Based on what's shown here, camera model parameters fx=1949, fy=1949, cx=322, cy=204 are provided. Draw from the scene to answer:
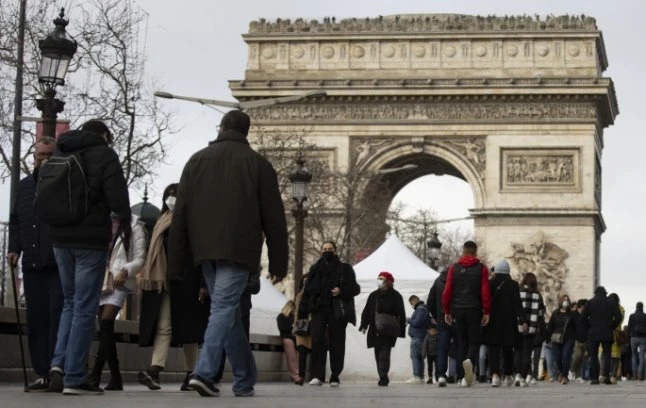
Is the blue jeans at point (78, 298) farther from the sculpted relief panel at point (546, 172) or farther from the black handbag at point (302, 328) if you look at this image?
the sculpted relief panel at point (546, 172)

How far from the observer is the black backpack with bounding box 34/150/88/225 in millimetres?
13992

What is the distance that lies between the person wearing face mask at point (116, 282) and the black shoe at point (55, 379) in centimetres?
105

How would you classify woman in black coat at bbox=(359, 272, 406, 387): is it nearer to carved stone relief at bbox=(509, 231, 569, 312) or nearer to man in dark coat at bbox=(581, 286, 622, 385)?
man in dark coat at bbox=(581, 286, 622, 385)

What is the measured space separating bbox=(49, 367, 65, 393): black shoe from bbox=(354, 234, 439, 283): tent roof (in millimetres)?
21351

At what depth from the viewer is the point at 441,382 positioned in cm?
2302

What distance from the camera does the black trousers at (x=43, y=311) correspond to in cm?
1509

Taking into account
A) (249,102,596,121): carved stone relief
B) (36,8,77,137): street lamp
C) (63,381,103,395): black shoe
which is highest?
(249,102,596,121): carved stone relief

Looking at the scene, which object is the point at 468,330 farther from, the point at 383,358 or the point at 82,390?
the point at 82,390

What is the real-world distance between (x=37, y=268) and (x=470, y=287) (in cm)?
747

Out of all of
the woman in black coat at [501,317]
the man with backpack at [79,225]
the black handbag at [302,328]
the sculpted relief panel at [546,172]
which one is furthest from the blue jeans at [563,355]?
the sculpted relief panel at [546,172]

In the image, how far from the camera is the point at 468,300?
21.5 metres

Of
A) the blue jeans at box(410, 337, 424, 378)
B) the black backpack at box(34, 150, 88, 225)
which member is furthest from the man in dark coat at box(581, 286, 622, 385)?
the black backpack at box(34, 150, 88, 225)

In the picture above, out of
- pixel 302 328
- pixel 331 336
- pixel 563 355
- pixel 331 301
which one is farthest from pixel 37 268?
pixel 563 355

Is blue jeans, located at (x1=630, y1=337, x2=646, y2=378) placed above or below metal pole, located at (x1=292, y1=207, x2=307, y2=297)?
below
